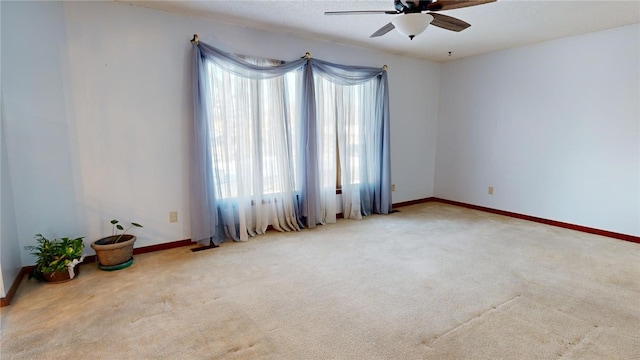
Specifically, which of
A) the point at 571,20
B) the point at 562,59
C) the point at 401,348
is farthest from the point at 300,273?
the point at 562,59

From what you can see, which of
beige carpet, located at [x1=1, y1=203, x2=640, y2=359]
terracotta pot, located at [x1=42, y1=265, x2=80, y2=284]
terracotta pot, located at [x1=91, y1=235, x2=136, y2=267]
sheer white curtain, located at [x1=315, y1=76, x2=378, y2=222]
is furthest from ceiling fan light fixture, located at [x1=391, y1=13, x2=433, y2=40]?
terracotta pot, located at [x1=42, y1=265, x2=80, y2=284]

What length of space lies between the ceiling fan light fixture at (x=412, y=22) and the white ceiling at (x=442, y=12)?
609mm

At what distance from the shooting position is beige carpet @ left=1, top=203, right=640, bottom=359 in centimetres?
190

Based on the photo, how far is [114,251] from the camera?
2906 mm

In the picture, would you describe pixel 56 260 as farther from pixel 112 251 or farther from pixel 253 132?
pixel 253 132

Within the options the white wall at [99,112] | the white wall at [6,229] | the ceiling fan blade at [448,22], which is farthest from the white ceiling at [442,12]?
the white wall at [6,229]

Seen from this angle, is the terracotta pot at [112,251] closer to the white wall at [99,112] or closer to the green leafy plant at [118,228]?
the green leafy plant at [118,228]

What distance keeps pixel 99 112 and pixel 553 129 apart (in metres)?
5.22

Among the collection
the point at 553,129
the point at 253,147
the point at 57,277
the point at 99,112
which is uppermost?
the point at 99,112

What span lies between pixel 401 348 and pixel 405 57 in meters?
4.47

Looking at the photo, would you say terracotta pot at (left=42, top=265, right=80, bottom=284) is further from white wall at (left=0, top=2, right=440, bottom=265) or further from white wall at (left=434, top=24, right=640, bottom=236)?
white wall at (left=434, top=24, right=640, bottom=236)

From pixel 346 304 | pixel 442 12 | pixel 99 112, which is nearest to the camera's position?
pixel 346 304

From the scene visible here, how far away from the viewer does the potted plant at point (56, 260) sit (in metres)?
2.66

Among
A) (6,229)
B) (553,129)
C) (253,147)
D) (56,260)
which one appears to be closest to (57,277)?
(56,260)
